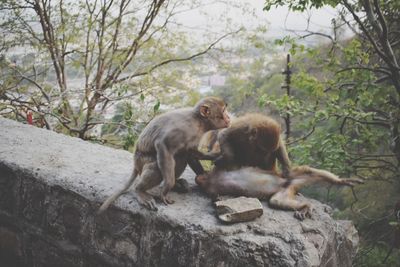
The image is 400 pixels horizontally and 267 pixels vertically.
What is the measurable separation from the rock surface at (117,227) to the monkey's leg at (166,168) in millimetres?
81

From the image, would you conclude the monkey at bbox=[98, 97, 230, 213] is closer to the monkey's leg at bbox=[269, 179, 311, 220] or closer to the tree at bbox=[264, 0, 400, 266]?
the monkey's leg at bbox=[269, 179, 311, 220]

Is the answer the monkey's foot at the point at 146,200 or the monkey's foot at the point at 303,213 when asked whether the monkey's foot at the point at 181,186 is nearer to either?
the monkey's foot at the point at 146,200

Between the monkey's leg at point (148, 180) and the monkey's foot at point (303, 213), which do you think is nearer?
the monkey's foot at point (303, 213)

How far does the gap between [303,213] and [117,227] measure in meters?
1.22

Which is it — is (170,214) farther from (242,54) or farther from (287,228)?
(242,54)

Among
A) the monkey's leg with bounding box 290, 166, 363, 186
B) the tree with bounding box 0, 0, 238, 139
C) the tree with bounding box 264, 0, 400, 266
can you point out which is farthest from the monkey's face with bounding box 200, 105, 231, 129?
the tree with bounding box 0, 0, 238, 139

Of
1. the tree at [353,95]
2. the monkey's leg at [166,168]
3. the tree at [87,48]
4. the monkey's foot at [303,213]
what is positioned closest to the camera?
the monkey's foot at [303,213]

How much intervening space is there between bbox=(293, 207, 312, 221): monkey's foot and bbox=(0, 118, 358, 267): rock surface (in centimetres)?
3

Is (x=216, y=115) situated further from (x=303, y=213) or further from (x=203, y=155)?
(x=303, y=213)

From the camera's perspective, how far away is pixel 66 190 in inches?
111

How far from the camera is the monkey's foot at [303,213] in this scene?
7.96ft

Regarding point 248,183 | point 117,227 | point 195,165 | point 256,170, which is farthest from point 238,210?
point 117,227

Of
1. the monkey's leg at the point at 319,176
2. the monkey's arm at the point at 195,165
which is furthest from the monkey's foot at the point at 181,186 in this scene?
the monkey's leg at the point at 319,176

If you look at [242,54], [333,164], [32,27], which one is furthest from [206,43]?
[333,164]
